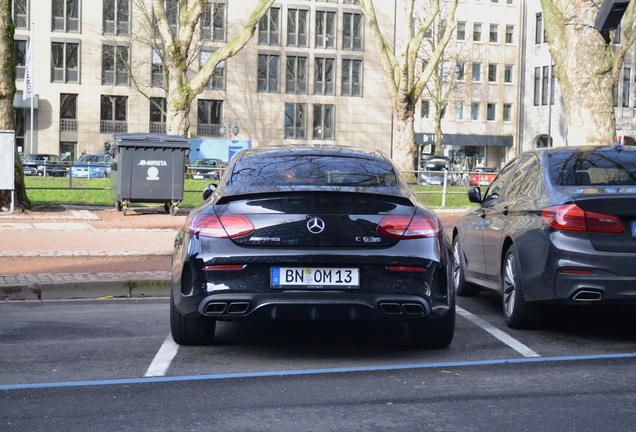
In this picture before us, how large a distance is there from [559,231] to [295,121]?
66.3 m

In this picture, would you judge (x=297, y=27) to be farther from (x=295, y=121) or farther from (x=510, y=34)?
(x=510, y=34)

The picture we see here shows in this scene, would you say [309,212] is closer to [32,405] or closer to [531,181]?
[32,405]

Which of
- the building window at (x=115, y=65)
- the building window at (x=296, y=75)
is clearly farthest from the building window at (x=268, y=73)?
the building window at (x=115, y=65)

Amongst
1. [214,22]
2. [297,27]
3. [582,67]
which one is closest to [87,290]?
[582,67]

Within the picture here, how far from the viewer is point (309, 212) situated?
698 cm

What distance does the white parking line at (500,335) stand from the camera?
762 cm

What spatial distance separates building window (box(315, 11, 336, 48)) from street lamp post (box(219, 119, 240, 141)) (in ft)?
27.8

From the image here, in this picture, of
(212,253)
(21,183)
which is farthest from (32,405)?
(21,183)

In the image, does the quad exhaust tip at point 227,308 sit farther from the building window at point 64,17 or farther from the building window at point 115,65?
the building window at point 64,17

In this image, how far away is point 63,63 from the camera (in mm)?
67688

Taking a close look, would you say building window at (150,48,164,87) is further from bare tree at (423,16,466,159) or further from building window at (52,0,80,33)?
bare tree at (423,16,466,159)

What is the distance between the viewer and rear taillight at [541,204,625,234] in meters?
7.75

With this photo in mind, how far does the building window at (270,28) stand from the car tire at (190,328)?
65.5 meters

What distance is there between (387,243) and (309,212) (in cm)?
54
